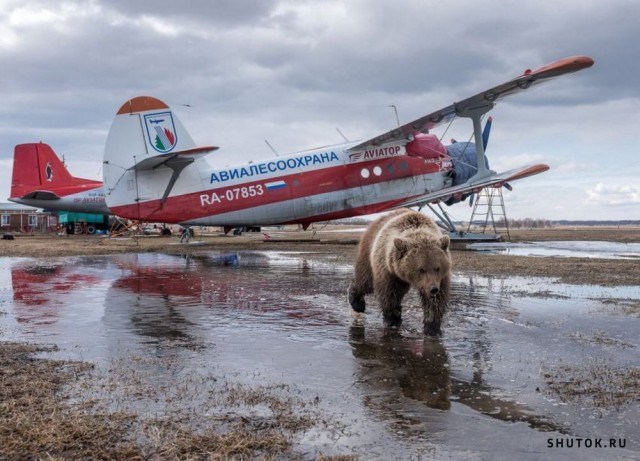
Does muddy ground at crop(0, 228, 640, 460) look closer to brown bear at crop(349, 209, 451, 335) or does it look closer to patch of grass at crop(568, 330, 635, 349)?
patch of grass at crop(568, 330, 635, 349)

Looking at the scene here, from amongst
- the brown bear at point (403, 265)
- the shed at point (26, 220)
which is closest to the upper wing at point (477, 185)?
the brown bear at point (403, 265)

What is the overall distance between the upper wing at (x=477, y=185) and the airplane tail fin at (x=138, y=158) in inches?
388

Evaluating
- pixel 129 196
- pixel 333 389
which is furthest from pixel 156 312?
pixel 129 196

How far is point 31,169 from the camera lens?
40.3 m

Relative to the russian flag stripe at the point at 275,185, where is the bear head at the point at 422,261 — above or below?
below

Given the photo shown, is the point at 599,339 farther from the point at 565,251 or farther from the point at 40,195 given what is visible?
the point at 40,195

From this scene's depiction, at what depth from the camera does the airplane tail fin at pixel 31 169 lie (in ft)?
131

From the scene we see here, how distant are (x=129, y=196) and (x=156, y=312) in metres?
13.5

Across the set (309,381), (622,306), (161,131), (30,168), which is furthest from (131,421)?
(30,168)

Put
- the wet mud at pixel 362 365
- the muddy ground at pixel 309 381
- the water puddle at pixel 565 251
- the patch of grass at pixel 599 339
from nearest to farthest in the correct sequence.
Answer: the muddy ground at pixel 309 381 → the wet mud at pixel 362 365 → the patch of grass at pixel 599 339 → the water puddle at pixel 565 251

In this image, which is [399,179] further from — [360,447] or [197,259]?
[360,447]

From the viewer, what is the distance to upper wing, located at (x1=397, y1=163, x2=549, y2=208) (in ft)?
75.9

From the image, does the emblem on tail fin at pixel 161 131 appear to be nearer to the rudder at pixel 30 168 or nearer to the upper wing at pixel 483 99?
the upper wing at pixel 483 99

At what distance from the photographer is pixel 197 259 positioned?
19.5m
